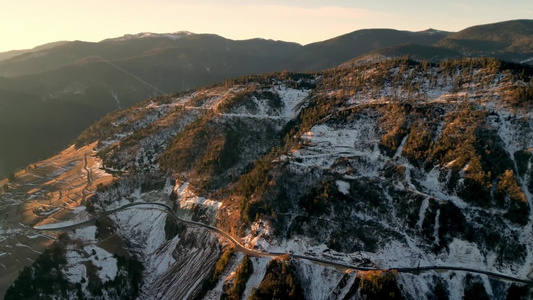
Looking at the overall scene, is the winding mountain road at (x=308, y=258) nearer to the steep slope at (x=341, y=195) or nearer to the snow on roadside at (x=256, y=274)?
the steep slope at (x=341, y=195)

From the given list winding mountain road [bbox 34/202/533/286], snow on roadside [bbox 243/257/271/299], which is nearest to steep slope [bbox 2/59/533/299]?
snow on roadside [bbox 243/257/271/299]

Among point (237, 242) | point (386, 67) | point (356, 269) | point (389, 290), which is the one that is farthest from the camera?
point (386, 67)

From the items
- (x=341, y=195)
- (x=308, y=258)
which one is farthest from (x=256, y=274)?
(x=341, y=195)

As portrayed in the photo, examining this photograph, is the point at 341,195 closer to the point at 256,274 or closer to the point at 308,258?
the point at 308,258

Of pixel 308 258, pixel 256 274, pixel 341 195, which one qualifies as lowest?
pixel 256 274

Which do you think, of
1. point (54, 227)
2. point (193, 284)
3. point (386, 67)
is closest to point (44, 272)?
point (54, 227)

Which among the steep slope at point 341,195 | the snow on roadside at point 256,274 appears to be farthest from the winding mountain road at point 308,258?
the snow on roadside at point 256,274

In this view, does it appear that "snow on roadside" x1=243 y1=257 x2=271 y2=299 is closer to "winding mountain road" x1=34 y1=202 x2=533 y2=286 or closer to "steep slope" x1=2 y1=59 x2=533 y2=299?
"steep slope" x1=2 y1=59 x2=533 y2=299

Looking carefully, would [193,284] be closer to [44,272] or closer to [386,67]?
[44,272]
